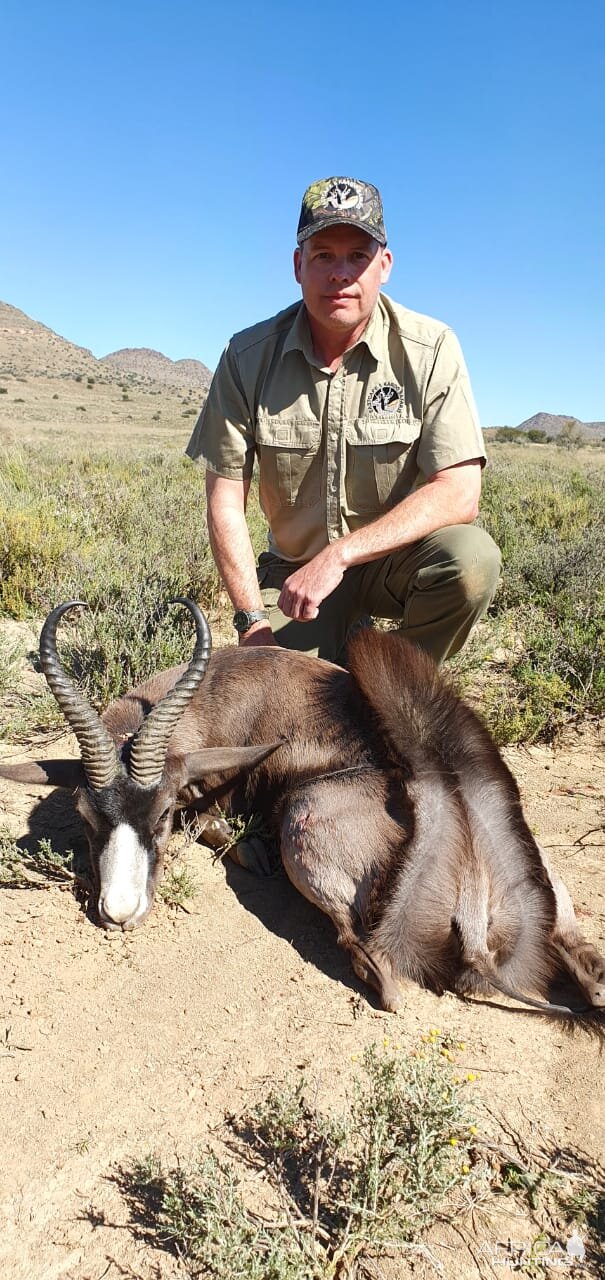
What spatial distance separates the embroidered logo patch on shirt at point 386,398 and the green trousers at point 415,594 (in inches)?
33.0

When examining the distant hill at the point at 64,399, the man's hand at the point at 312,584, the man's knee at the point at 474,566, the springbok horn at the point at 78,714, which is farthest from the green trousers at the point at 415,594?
the distant hill at the point at 64,399

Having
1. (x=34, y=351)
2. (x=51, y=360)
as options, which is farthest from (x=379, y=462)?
(x=34, y=351)

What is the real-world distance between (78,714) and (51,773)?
53cm

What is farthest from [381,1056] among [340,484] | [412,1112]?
[340,484]

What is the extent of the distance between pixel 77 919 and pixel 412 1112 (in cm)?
179

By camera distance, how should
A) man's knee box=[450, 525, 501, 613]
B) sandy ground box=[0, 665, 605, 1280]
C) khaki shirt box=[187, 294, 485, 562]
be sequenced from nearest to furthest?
1. sandy ground box=[0, 665, 605, 1280]
2. man's knee box=[450, 525, 501, 613]
3. khaki shirt box=[187, 294, 485, 562]

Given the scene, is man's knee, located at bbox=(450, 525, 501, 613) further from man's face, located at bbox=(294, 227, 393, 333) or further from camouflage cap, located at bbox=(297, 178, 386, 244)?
camouflage cap, located at bbox=(297, 178, 386, 244)

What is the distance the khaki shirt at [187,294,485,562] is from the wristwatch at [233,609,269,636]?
0.85 metres

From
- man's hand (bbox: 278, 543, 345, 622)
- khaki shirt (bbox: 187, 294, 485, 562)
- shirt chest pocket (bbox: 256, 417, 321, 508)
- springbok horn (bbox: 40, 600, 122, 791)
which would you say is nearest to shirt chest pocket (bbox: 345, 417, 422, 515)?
khaki shirt (bbox: 187, 294, 485, 562)

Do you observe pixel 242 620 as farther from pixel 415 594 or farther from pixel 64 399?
pixel 64 399

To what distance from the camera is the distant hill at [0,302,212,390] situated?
70625 mm

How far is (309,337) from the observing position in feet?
17.0

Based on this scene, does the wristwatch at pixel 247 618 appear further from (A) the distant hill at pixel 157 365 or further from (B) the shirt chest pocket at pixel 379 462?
(A) the distant hill at pixel 157 365

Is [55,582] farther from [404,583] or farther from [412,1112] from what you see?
[412,1112]
